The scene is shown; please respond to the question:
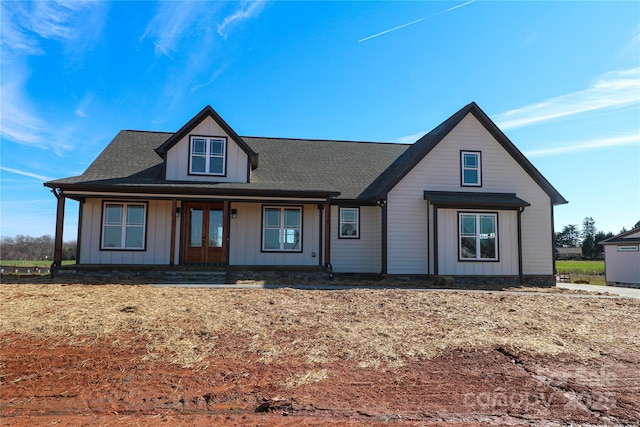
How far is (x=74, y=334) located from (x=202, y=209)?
30.5 ft

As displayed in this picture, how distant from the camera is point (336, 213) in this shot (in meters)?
16.4

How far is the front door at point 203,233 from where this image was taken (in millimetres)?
15420

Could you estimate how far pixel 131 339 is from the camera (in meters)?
6.40

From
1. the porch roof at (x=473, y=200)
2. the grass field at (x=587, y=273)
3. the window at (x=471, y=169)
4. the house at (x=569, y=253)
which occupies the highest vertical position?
the window at (x=471, y=169)

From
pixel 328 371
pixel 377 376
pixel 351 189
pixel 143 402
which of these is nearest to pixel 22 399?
pixel 143 402

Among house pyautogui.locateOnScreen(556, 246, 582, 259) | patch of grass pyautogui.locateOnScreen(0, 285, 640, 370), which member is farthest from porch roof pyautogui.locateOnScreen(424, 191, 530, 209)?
house pyautogui.locateOnScreen(556, 246, 582, 259)

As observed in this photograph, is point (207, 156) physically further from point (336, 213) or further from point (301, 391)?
point (301, 391)

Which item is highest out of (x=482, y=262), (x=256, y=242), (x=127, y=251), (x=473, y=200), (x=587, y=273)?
(x=473, y=200)

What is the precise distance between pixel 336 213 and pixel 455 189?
458 centimetres

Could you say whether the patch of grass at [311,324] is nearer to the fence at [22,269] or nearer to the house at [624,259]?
the fence at [22,269]

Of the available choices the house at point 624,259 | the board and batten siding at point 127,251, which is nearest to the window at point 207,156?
the board and batten siding at point 127,251

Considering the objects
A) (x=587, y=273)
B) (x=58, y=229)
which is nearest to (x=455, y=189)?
(x=58, y=229)

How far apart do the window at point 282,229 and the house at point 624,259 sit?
A: 18.7 metres

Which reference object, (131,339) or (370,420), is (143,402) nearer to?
(131,339)
